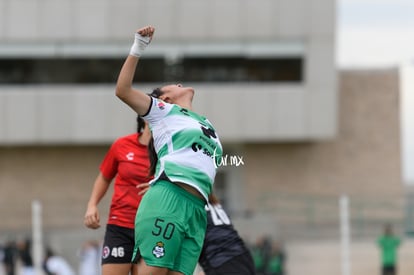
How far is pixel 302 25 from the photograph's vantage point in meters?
33.2

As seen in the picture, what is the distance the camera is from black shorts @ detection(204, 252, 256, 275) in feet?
27.1

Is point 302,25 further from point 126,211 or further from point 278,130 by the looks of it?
point 126,211

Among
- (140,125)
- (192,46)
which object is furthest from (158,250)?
(192,46)

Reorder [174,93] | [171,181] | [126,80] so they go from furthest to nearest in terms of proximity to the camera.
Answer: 1. [174,93]
2. [171,181]
3. [126,80]

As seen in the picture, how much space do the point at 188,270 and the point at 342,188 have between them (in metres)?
29.5

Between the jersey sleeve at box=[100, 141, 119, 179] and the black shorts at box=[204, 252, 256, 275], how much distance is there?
128 centimetres

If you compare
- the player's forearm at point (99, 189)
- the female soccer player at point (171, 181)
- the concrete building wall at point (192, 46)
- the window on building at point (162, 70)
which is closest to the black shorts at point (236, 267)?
the player's forearm at point (99, 189)

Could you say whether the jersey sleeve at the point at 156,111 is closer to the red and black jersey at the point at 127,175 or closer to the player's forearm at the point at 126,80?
the player's forearm at the point at 126,80

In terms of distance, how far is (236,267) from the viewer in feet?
27.4

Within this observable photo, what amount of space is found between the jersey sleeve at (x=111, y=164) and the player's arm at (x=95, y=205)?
38 mm

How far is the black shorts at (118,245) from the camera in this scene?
24.1 feet

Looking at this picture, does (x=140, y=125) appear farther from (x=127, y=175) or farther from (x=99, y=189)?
(x=99, y=189)

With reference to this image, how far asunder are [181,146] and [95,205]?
1.60m

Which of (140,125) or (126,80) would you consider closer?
(126,80)
